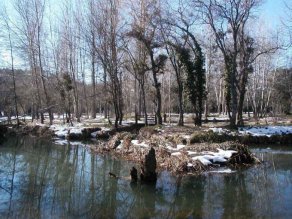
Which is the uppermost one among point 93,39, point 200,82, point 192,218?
point 93,39

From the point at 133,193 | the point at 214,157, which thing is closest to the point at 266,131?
the point at 214,157

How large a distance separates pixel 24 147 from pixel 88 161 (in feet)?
25.6

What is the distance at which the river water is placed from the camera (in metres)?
9.66

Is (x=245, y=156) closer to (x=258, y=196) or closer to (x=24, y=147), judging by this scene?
(x=258, y=196)

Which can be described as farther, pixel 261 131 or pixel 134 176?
pixel 261 131

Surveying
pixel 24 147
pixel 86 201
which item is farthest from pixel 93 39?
pixel 86 201

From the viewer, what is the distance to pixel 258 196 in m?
11.3

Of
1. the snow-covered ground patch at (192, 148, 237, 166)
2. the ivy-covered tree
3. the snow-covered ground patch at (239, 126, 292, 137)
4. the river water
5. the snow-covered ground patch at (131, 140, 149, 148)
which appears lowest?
the river water

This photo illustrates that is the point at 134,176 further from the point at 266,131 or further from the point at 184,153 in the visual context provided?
the point at 266,131

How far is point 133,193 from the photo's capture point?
11.8 meters

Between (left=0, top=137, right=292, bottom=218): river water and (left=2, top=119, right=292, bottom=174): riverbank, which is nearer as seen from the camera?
(left=0, top=137, right=292, bottom=218): river water

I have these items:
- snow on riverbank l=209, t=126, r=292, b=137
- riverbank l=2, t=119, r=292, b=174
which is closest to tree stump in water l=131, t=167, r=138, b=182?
riverbank l=2, t=119, r=292, b=174

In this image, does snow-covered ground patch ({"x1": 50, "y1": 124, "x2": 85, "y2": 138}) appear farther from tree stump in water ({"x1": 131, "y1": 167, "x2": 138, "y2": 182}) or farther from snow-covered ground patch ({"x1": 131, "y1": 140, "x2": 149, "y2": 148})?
tree stump in water ({"x1": 131, "y1": 167, "x2": 138, "y2": 182})

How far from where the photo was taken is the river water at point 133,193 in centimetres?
966
